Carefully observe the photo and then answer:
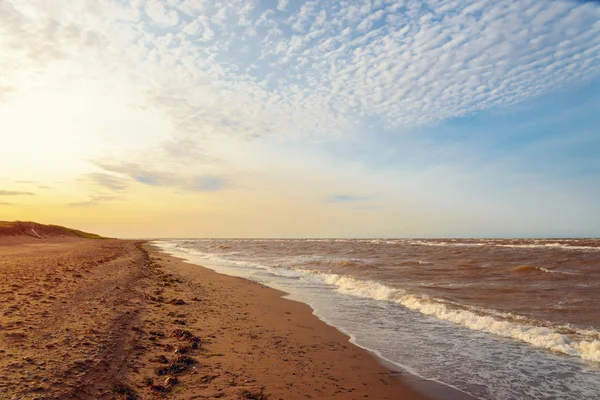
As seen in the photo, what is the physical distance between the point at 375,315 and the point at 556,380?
5.91 metres

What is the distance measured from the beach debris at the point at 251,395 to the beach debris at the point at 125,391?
4.98ft

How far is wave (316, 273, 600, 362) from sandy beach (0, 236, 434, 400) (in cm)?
434

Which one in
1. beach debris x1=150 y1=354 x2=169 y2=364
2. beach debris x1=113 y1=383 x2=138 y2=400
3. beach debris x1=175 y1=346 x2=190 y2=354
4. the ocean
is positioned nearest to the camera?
beach debris x1=113 y1=383 x2=138 y2=400

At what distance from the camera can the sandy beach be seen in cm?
529

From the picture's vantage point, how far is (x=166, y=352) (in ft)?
23.2

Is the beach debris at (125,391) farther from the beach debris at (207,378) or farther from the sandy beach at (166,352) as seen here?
the beach debris at (207,378)

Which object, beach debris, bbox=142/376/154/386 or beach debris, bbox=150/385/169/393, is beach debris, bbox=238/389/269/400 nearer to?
beach debris, bbox=150/385/169/393

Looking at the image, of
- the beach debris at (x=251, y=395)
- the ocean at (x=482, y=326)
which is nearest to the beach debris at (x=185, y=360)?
the beach debris at (x=251, y=395)

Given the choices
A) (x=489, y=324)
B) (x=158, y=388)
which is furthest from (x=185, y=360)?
(x=489, y=324)

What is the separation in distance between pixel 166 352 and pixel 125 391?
2.00 m

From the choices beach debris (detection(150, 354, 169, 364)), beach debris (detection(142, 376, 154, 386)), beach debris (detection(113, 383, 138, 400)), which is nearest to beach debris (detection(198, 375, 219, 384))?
beach debris (detection(142, 376, 154, 386))

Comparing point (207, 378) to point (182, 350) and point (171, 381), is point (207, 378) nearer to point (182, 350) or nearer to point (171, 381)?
point (171, 381)

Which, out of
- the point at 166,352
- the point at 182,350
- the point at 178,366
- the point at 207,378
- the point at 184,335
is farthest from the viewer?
the point at 184,335

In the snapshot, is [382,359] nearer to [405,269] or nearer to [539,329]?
[539,329]
